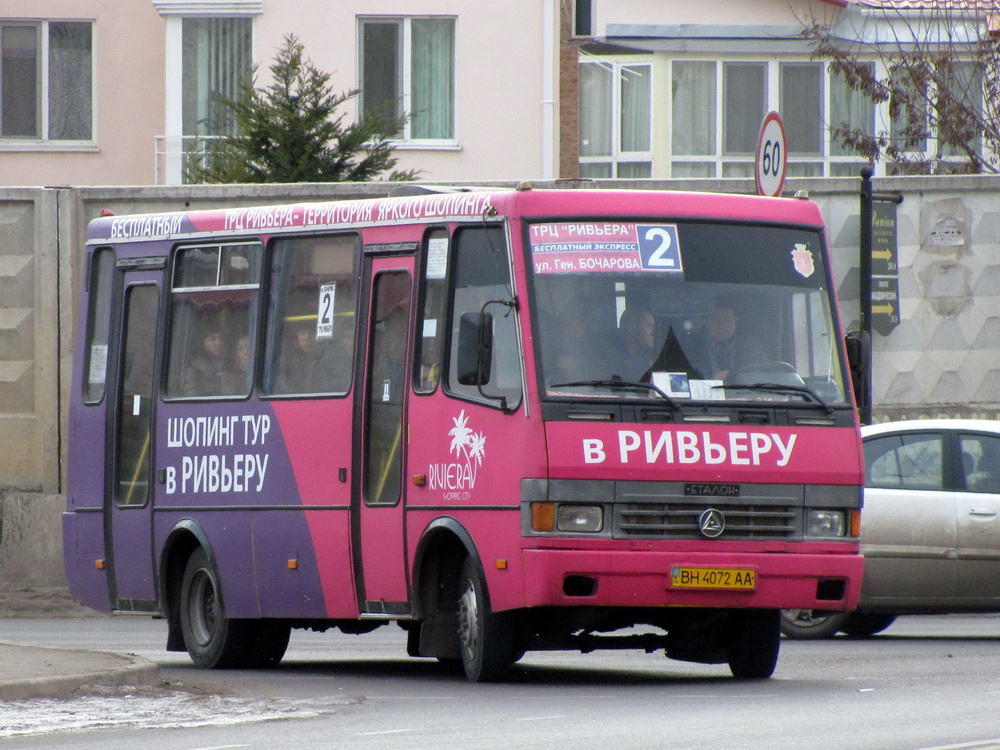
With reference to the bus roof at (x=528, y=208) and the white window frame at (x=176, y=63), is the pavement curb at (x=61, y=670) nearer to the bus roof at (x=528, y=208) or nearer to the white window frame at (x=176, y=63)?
the bus roof at (x=528, y=208)

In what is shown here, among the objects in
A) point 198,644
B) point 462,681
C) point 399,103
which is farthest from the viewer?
point 399,103

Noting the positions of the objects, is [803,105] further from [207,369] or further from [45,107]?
[207,369]

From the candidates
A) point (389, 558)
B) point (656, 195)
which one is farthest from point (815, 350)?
point (389, 558)

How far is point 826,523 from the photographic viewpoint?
12164 millimetres

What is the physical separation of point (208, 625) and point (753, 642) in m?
3.83

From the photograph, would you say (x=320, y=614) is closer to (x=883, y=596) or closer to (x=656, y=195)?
(x=656, y=195)

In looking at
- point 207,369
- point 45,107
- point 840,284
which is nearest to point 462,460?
point 207,369

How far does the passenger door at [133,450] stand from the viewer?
1496 cm

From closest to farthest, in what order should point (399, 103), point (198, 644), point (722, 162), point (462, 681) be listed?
point (462, 681)
point (198, 644)
point (399, 103)
point (722, 162)

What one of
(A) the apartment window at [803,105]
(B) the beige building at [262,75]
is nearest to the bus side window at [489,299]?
(B) the beige building at [262,75]

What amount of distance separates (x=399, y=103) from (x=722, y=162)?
1117 cm

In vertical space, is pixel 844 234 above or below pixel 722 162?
below

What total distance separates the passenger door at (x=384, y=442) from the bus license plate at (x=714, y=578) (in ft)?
5.68

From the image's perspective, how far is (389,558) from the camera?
1286 cm
